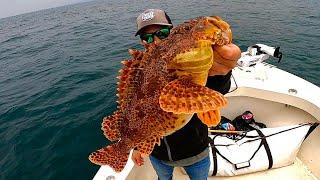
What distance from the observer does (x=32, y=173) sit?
671 centimetres

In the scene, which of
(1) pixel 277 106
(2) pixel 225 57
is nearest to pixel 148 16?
(2) pixel 225 57

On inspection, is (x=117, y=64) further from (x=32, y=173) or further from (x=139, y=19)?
(x=139, y=19)

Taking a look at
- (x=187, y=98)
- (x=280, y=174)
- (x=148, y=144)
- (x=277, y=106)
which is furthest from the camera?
(x=277, y=106)

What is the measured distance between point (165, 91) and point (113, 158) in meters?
0.91

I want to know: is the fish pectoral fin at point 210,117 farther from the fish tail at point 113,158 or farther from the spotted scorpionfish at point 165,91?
the fish tail at point 113,158

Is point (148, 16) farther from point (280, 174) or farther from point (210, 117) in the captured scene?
point (280, 174)

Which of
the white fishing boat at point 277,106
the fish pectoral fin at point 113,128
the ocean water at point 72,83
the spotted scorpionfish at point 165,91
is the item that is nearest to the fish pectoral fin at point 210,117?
the spotted scorpionfish at point 165,91

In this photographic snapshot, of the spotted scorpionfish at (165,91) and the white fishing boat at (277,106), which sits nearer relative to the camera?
the spotted scorpionfish at (165,91)

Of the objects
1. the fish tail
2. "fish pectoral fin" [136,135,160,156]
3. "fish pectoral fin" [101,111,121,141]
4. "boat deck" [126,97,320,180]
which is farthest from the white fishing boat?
"fish pectoral fin" [136,135,160,156]

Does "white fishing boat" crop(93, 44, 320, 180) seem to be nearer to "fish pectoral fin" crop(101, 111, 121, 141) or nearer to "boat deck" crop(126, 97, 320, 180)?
"boat deck" crop(126, 97, 320, 180)

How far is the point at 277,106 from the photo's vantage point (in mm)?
5234

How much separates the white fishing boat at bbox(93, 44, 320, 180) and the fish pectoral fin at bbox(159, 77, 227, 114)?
7.92 feet

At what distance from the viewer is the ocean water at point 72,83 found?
724 centimetres

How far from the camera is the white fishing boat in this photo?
4.69 metres
